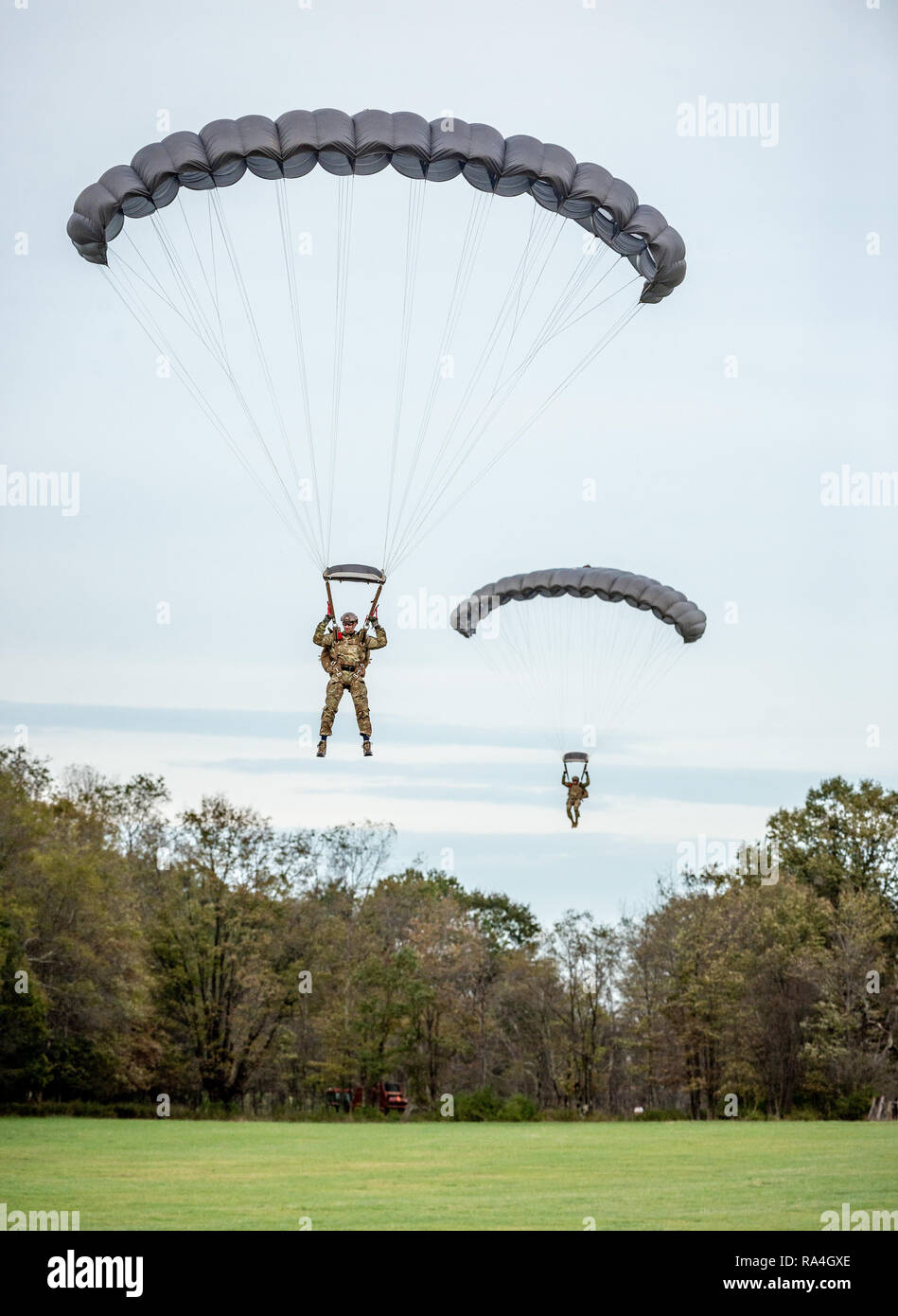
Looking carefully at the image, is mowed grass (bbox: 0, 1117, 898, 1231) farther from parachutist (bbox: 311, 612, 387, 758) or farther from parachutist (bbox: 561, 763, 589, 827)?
parachutist (bbox: 311, 612, 387, 758)

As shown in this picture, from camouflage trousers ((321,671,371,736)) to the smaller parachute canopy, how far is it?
1.17 meters

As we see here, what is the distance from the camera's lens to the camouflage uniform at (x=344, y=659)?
17.2 meters

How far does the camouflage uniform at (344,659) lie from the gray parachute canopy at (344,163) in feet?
18.2

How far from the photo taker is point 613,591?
92.9 ft

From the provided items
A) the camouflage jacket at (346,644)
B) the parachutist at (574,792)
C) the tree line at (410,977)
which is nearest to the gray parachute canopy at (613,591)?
the parachutist at (574,792)

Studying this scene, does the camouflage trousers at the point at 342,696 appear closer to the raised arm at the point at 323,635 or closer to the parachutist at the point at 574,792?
the raised arm at the point at 323,635

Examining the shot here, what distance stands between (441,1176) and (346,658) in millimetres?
17695

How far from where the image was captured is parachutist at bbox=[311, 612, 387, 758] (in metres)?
17.2

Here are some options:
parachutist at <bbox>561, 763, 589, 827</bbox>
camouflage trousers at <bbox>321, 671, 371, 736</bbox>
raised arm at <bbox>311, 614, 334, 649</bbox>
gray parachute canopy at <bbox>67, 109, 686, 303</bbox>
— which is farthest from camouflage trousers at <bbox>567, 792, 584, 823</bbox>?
gray parachute canopy at <bbox>67, 109, 686, 303</bbox>

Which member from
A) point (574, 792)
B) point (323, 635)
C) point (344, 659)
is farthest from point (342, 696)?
point (574, 792)

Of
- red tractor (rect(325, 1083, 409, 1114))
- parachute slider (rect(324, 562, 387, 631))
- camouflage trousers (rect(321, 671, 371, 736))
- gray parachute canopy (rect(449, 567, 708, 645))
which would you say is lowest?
red tractor (rect(325, 1083, 409, 1114))

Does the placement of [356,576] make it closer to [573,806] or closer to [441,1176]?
[573,806]
